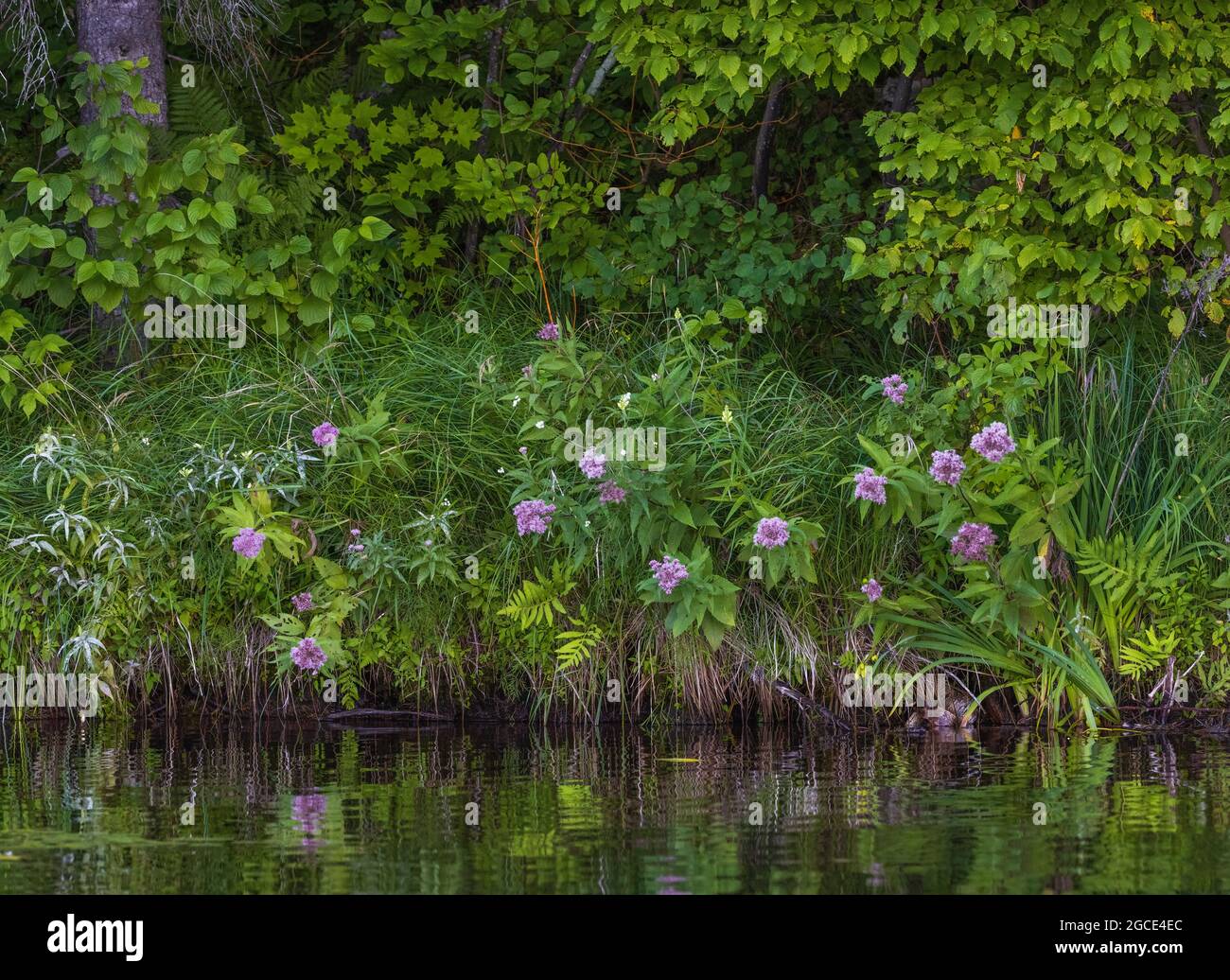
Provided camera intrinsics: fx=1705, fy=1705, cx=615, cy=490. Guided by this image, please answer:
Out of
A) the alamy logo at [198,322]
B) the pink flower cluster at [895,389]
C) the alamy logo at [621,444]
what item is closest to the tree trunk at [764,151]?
the pink flower cluster at [895,389]

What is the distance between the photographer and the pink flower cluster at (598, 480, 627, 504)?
7.04 meters

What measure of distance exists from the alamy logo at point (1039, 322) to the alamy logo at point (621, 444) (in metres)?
1.80

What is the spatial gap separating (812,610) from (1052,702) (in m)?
1.08

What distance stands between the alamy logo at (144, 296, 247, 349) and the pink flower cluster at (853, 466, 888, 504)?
3.50m

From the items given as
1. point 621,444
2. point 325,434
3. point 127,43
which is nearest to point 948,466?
point 621,444

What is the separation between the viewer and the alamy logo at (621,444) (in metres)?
7.14

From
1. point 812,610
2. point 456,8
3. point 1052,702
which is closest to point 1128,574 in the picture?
point 1052,702

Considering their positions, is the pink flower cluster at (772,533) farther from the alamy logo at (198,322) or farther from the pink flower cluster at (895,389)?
the alamy logo at (198,322)

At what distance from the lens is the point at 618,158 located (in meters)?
10.4

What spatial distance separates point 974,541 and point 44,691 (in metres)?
4.03

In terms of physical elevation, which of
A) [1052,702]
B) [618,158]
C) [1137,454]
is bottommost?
[1052,702]

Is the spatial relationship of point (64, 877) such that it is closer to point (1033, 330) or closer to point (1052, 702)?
point (1052, 702)
